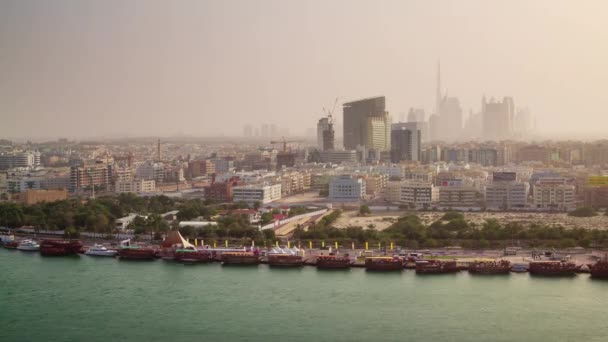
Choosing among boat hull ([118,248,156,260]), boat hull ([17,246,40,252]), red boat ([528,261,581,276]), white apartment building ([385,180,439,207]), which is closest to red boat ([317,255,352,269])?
red boat ([528,261,581,276])

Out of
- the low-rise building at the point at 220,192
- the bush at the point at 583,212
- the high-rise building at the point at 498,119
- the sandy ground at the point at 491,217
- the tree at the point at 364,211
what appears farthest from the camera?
the high-rise building at the point at 498,119

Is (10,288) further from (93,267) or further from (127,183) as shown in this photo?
(127,183)

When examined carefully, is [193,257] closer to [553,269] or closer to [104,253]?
[104,253]

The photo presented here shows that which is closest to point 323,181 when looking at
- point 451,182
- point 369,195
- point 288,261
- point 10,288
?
point 369,195

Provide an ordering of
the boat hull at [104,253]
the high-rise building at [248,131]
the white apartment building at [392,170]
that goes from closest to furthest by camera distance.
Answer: the boat hull at [104,253] < the white apartment building at [392,170] < the high-rise building at [248,131]

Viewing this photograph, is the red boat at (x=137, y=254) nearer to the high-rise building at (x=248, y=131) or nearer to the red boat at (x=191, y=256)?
the red boat at (x=191, y=256)

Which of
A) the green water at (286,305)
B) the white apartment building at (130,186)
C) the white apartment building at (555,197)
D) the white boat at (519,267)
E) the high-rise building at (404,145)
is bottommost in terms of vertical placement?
the green water at (286,305)

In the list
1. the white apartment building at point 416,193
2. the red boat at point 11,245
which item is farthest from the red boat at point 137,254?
the white apartment building at point 416,193
